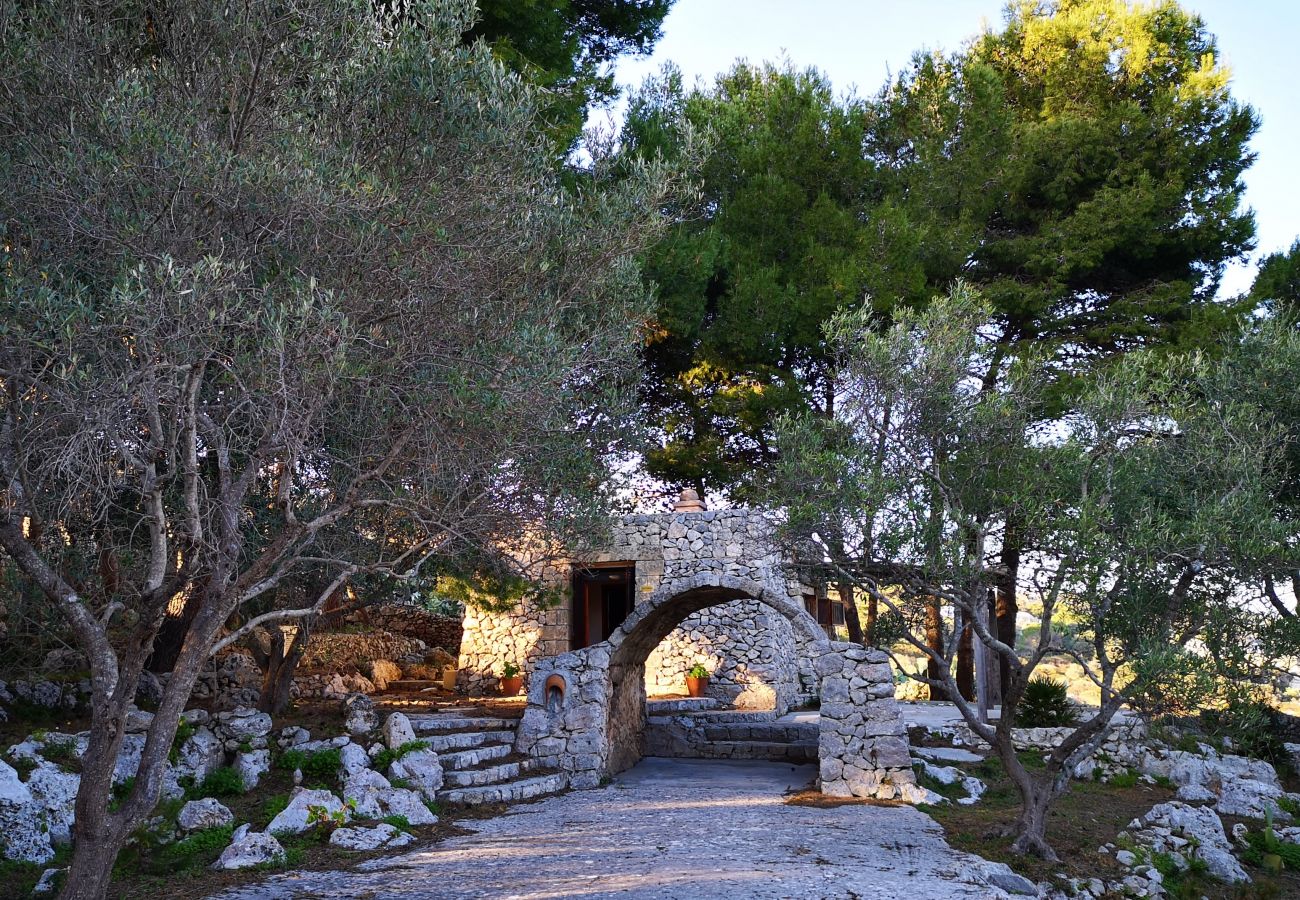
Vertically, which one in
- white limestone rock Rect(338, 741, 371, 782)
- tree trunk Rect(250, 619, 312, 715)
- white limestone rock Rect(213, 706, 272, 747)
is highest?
tree trunk Rect(250, 619, 312, 715)

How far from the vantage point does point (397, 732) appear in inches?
443

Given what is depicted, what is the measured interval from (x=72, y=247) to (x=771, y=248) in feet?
44.7

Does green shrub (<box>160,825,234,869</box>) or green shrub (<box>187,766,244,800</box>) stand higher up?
green shrub (<box>187,766,244,800</box>)

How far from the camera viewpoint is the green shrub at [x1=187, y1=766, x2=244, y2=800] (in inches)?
373

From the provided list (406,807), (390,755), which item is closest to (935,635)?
(390,755)

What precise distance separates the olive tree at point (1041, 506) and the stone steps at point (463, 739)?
545 cm

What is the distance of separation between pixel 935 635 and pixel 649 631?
7513 millimetres

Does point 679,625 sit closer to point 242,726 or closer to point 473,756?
point 473,756

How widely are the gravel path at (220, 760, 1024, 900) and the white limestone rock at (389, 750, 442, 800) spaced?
0.93 meters

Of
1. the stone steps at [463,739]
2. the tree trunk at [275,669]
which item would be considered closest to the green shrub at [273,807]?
the stone steps at [463,739]

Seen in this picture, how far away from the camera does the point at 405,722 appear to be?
1155cm

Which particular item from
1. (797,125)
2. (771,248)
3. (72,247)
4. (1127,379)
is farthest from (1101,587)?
(797,125)

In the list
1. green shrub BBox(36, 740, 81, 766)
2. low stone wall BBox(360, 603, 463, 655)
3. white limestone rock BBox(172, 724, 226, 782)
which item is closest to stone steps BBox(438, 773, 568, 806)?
white limestone rock BBox(172, 724, 226, 782)

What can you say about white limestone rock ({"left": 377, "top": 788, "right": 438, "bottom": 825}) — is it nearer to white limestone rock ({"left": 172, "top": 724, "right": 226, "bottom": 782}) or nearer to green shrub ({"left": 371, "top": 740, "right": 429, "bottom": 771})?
green shrub ({"left": 371, "top": 740, "right": 429, "bottom": 771})
